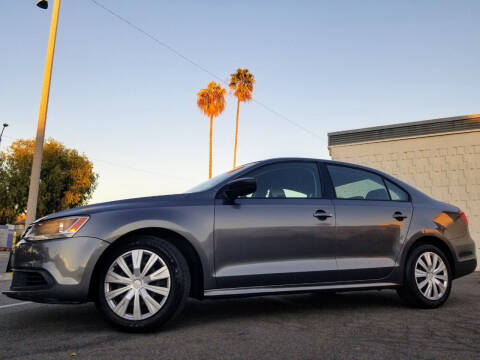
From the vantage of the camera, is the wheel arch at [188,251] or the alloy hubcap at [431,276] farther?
the alloy hubcap at [431,276]

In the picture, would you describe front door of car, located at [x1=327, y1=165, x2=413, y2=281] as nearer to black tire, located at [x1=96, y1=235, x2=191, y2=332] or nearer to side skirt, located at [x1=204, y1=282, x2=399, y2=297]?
side skirt, located at [x1=204, y1=282, x2=399, y2=297]

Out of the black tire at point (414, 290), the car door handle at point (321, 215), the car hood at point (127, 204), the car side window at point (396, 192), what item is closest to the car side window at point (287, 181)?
the car door handle at point (321, 215)

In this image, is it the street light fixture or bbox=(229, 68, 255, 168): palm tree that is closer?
the street light fixture

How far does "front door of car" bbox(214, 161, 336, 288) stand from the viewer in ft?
12.8

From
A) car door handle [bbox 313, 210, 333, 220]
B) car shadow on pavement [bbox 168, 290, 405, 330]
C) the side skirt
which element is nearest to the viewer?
the side skirt

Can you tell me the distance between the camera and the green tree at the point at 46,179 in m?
34.3

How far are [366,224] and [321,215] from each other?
54 centimetres

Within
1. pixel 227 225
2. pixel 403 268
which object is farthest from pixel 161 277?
pixel 403 268

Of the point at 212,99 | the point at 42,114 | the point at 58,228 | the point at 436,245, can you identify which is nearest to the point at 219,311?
the point at 58,228

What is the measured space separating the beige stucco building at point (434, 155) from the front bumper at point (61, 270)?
13.3 meters

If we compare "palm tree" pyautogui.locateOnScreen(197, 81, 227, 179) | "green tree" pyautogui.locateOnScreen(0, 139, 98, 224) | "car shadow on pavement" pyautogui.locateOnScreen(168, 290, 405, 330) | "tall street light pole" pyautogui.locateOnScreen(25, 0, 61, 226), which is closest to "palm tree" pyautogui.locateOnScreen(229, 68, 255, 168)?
"palm tree" pyautogui.locateOnScreen(197, 81, 227, 179)

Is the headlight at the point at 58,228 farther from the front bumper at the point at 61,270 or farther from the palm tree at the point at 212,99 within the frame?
the palm tree at the point at 212,99

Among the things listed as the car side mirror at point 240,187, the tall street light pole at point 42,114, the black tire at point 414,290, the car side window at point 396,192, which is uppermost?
the tall street light pole at point 42,114

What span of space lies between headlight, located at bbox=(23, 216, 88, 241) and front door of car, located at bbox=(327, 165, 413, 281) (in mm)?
2362
